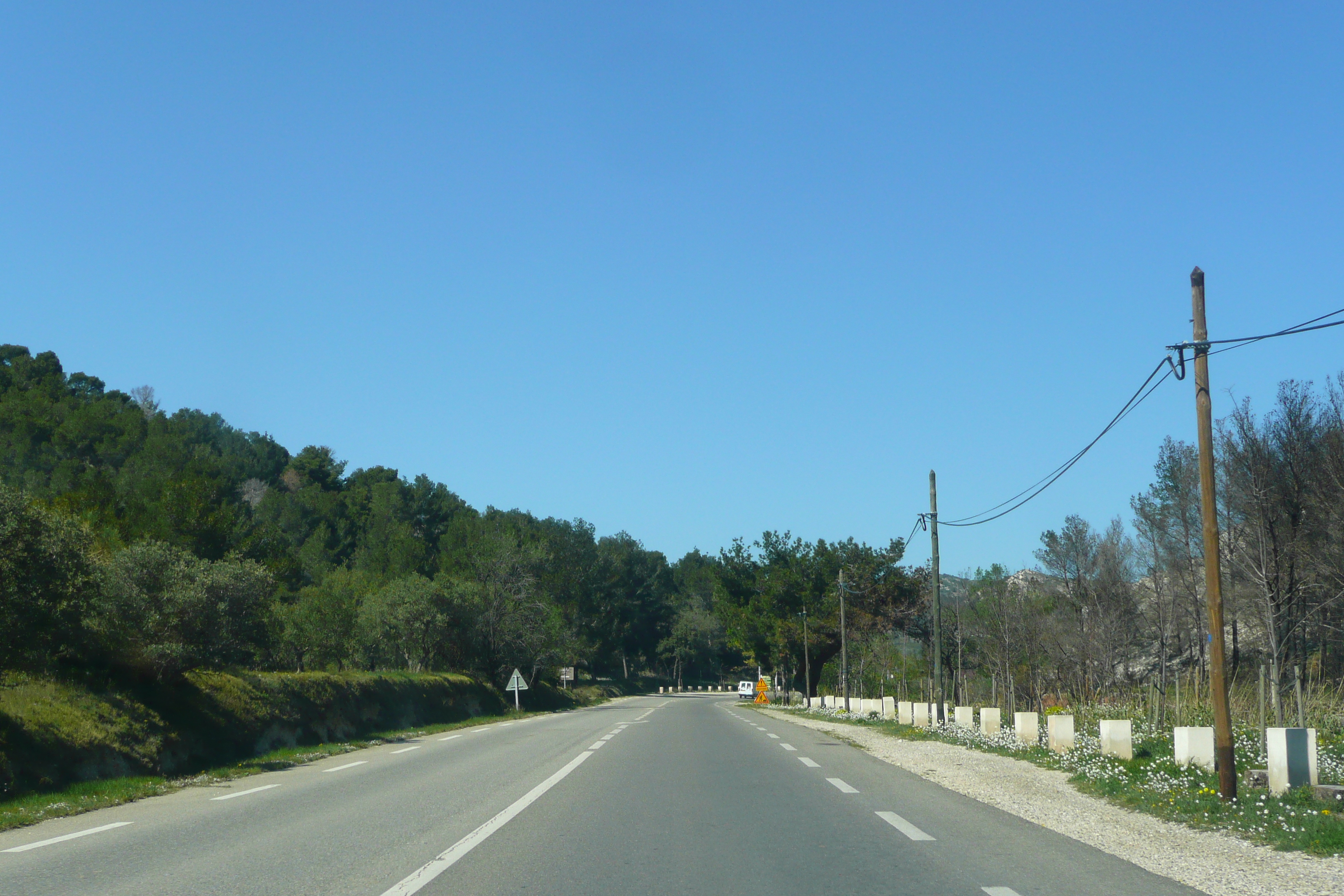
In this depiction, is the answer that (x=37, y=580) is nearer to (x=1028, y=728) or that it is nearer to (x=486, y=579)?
(x=1028, y=728)

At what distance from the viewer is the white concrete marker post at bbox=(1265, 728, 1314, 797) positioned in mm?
10719

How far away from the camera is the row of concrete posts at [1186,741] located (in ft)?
35.3

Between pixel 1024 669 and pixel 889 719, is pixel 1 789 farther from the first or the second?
pixel 1024 669

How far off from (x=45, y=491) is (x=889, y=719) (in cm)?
5021

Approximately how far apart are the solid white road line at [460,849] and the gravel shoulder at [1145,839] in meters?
5.35

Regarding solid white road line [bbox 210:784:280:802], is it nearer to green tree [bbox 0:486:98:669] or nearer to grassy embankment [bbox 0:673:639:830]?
grassy embankment [bbox 0:673:639:830]

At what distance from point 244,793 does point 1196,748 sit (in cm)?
1292

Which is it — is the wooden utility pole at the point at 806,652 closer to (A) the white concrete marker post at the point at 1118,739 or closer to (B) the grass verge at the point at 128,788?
(B) the grass verge at the point at 128,788

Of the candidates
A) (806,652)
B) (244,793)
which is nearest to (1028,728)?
(244,793)

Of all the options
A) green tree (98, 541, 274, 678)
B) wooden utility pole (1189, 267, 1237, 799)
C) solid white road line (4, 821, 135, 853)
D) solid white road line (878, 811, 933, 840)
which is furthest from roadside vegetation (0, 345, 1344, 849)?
solid white road line (878, 811, 933, 840)

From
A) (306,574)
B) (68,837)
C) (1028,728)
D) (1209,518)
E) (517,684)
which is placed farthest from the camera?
(306,574)

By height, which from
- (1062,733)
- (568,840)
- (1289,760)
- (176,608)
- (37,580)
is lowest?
(1062,733)

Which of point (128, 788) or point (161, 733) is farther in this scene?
point (161, 733)

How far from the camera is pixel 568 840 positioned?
860 cm
